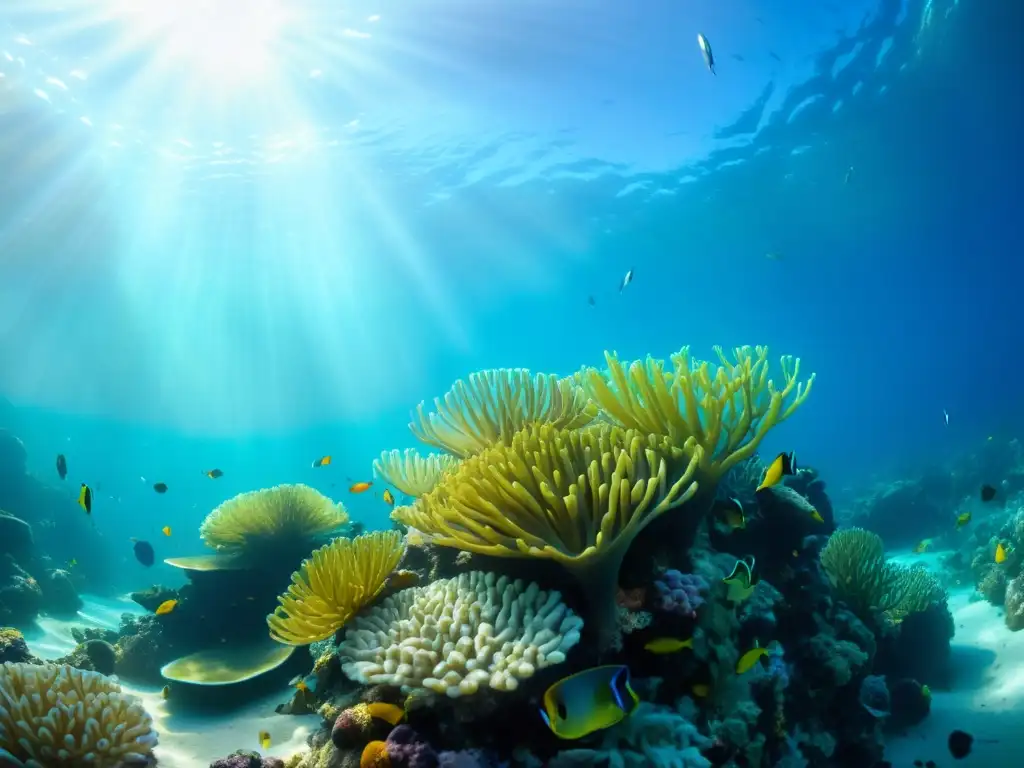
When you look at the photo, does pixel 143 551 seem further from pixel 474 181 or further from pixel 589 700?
pixel 474 181

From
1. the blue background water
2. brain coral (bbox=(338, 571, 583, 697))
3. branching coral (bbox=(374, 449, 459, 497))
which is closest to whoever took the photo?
brain coral (bbox=(338, 571, 583, 697))

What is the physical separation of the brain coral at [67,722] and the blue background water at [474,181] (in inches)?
801

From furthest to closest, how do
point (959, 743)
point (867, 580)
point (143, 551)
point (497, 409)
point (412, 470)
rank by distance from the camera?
point (143, 551) → point (867, 580) → point (412, 470) → point (497, 409) → point (959, 743)

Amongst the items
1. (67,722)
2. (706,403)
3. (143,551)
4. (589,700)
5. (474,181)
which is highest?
(474,181)

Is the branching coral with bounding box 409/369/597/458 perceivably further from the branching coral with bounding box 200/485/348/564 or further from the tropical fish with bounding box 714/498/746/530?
the branching coral with bounding box 200/485/348/564

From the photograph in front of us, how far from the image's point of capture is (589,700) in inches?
88.5

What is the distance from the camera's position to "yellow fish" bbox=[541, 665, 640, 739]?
2199 millimetres

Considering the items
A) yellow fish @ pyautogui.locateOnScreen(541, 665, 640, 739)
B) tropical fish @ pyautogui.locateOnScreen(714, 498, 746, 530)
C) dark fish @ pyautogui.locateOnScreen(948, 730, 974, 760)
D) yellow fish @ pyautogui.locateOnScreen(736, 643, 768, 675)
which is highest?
tropical fish @ pyautogui.locateOnScreen(714, 498, 746, 530)

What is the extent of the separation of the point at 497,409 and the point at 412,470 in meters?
1.12

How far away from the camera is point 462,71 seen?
21.6 meters

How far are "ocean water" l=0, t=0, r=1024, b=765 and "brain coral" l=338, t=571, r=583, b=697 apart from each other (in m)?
20.4

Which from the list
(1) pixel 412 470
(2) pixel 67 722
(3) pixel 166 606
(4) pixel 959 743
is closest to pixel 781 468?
(4) pixel 959 743

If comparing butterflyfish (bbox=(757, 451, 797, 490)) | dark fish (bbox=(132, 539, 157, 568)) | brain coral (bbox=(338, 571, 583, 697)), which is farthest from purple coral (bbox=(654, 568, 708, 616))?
dark fish (bbox=(132, 539, 157, 568))

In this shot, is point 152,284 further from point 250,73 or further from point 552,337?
point 552,337
